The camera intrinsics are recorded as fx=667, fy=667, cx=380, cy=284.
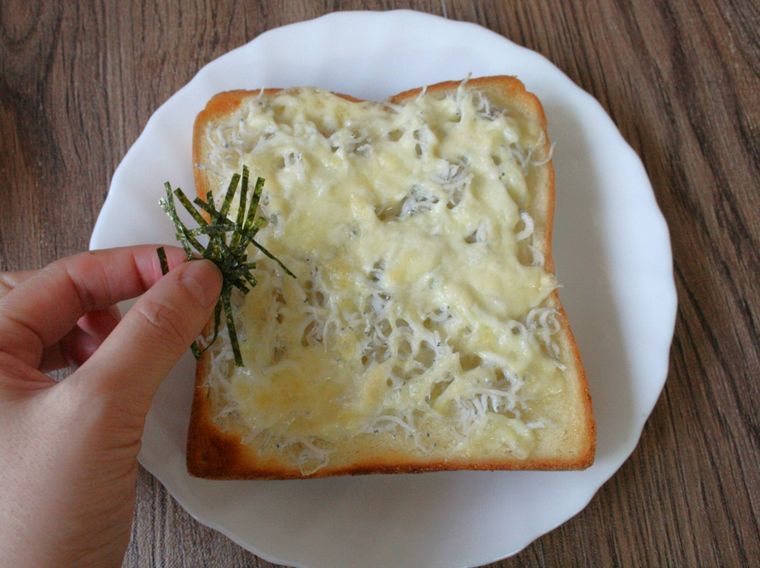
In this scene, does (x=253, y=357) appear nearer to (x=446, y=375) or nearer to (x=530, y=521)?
(x=446, y=375)

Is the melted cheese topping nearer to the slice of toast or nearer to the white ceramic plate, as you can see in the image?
the slice of toast

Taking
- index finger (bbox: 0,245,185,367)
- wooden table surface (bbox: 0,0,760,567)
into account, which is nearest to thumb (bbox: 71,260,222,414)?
index finger (bbox: 0,245,185,367)

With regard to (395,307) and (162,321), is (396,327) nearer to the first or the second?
(395,307)

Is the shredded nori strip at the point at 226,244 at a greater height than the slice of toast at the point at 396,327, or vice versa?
the shredded nori strip at the point at 226,244

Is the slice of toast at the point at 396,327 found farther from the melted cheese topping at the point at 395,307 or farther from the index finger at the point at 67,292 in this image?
the index finger at the point at 67,292

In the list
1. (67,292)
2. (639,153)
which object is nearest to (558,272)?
(639,153)

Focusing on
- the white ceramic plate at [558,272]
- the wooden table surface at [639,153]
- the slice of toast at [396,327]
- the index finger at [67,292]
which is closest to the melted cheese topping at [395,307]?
the slice of toast at [396,327]
